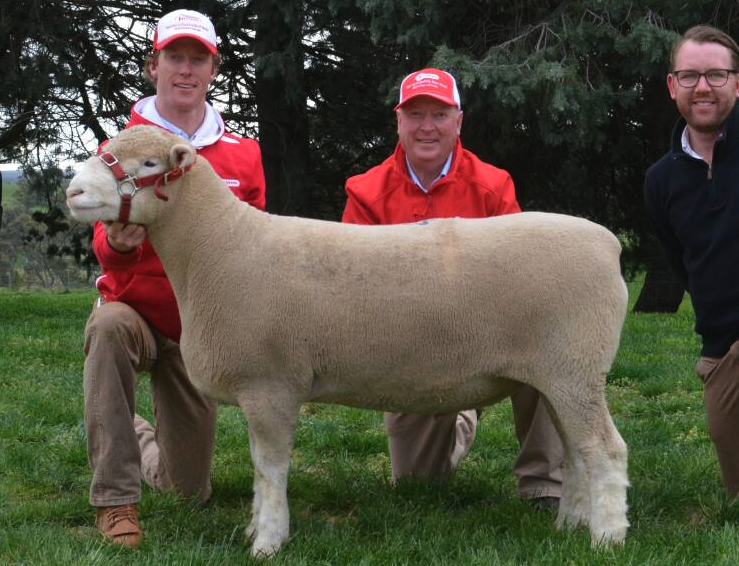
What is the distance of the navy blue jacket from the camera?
3.61 m

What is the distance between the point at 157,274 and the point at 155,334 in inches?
10.1

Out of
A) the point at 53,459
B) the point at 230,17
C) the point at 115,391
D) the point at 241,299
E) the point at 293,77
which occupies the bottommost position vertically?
the point at 53,459

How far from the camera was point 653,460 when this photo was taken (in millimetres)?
4242

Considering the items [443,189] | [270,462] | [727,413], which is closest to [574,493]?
[727,413]

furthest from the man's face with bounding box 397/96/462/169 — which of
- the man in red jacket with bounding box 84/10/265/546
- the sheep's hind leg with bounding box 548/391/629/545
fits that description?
the sheep's hind leg with bounding box 548/391/629/545

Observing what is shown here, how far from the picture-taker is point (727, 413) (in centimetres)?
373

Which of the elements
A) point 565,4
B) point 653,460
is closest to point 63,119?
point 565,4

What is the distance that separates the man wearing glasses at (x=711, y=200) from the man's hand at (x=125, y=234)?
7.21 ft

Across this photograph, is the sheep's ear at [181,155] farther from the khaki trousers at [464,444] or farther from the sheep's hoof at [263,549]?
the khaki trousers at [464,444]

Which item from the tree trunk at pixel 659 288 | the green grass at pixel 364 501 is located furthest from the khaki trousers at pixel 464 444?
the tree trunk at pixel 659 288

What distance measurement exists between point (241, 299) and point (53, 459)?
1751mm

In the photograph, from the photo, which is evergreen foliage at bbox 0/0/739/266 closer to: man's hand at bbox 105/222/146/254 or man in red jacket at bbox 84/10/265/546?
man in red jacket at bbox 84/10/265/546

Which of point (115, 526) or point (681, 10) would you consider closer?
point (115, 526)

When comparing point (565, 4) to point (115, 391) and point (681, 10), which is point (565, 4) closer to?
point (681, 10)
